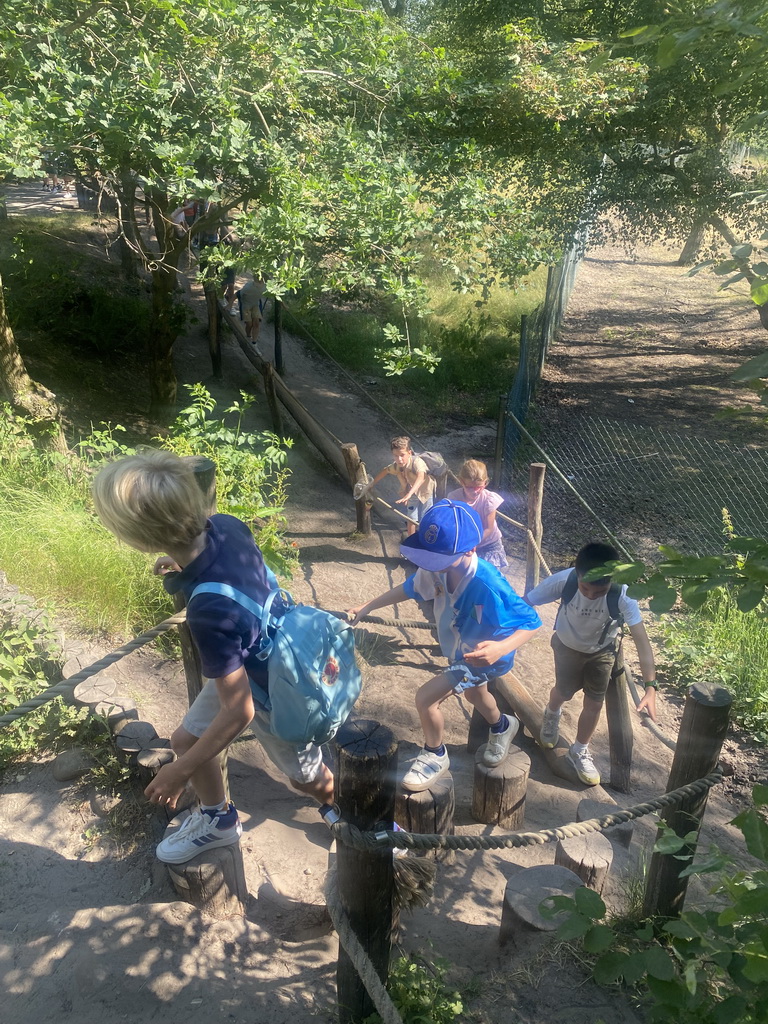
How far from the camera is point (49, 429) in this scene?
6645 mm

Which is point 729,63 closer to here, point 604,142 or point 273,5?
point 604,142

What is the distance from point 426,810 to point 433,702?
43 cm

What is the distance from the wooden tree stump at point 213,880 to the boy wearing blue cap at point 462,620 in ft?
2.42

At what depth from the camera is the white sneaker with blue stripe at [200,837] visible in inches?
105

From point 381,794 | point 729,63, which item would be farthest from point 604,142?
point 381,794

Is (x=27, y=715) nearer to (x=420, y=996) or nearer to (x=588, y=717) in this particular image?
(x=420, y=996)

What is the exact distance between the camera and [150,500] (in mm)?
1975

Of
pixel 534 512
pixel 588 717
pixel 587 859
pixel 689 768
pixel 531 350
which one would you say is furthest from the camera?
pixel 531 350

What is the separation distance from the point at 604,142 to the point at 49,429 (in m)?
6.96

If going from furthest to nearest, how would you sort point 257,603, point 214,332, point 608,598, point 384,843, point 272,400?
1. point 214,332
2. point 272,400
3. point 608,598
4. point 257,603
5. point 384,843

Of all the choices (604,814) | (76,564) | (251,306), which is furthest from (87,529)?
(251,306)

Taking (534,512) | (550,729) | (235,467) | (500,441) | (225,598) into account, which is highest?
(225,598)

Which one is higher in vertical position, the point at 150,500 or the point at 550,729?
the point at 150,500

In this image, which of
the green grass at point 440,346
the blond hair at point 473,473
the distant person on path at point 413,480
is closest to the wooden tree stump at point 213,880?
the blond hair at point 473,473
